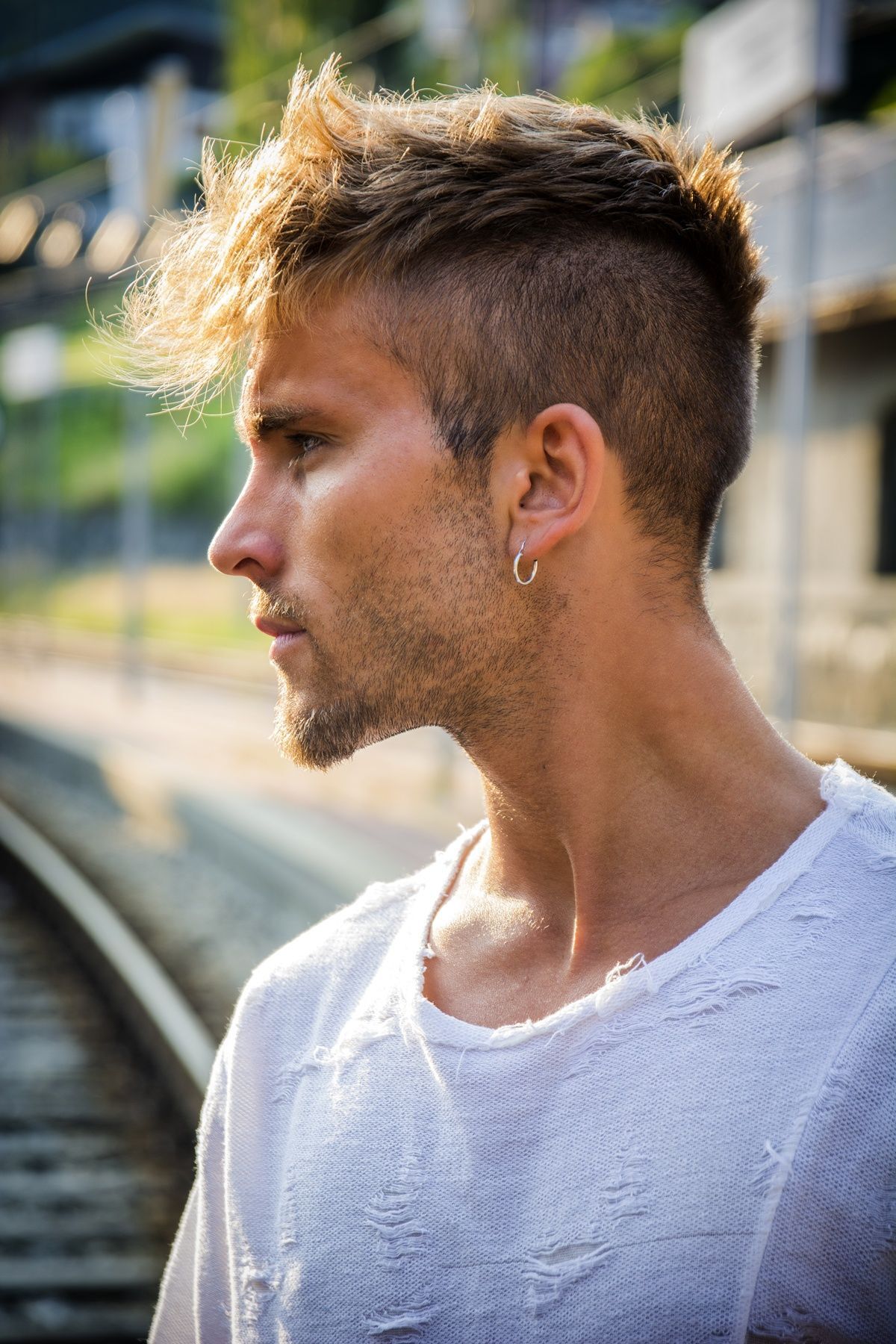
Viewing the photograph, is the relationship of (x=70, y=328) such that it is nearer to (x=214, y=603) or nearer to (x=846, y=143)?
→ (x=214, y=603)

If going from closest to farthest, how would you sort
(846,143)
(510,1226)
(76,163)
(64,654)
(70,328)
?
(510,1226) < (846,143) < (70,328) < (64,654) < (76,163)

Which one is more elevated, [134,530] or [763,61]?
[763,61]

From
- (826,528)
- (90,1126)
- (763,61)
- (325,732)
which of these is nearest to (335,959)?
(325,732)

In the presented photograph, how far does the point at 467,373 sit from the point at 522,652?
0.31 meters

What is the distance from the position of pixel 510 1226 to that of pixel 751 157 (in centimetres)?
570

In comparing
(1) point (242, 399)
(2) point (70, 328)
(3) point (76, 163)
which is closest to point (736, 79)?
(1) point (242, 399)

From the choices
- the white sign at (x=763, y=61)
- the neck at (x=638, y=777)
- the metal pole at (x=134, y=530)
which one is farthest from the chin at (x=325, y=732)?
the metal pole at (x=134, y=530)

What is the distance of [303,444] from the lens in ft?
5.13

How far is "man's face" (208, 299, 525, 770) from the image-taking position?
1.51m

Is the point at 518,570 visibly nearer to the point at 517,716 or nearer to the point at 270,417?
the point at 517,716

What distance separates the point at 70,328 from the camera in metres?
13.6

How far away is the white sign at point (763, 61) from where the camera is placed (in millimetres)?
3279

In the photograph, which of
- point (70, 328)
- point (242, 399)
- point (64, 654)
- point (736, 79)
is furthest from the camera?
point (64, 654)

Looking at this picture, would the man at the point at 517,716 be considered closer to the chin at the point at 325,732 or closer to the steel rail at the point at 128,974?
the chin at the point at 325,732
